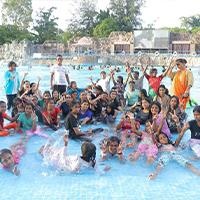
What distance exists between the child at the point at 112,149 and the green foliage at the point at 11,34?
38.0 meters

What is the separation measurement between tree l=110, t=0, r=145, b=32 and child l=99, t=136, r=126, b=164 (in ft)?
130

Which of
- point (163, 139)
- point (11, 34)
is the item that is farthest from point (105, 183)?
point (11, 34)

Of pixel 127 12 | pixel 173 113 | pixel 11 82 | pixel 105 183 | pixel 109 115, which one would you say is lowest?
pixel 105 183

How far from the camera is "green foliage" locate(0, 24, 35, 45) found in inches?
1534

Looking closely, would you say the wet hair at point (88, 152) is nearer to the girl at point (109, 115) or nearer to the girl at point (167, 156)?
the girl at point (167, 156)

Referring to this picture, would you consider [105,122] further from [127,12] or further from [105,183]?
[127,12]

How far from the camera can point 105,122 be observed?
640cm

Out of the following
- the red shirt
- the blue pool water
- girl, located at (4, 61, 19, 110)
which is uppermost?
girl, located at (4, 61, 19, 110)

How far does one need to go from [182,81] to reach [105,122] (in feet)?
7.14

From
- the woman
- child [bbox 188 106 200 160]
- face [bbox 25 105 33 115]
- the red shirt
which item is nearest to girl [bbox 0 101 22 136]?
face [bbox 25 105 33 115]

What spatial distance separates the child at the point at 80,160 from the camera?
12.3 ft

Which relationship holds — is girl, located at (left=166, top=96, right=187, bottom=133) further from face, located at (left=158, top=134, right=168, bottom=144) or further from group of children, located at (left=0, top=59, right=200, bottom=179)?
face, located at (left=158, top=134, right=168, bottom=144)

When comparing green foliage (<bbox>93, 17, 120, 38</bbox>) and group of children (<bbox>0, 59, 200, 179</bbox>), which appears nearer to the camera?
group of children (<bbox>0, 59, 200, 179</bbox>)

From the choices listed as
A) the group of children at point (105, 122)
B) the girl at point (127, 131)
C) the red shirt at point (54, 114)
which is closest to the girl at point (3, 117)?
the group of children at point (105, 122)
